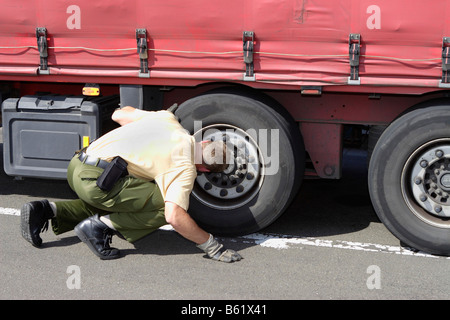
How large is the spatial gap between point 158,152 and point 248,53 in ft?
3.47

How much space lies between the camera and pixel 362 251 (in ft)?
17.0

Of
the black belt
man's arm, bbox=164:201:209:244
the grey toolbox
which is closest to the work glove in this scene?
man's arm, bbox=164:201:209:244

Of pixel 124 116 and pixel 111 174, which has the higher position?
pixel 124 116

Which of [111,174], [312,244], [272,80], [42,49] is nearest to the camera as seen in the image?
[111,174]

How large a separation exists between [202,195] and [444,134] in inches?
77.4

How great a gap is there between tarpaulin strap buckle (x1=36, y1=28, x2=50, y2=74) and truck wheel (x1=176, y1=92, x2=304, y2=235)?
122 centimetres

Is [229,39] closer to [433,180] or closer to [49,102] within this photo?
[49,102]

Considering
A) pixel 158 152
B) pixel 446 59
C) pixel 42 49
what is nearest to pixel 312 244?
pixel 158 152

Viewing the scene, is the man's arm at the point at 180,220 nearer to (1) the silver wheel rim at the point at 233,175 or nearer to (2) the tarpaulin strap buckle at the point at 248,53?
(1) the silver wheel rim at the point at 233,175

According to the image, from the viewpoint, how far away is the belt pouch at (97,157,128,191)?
487 cm

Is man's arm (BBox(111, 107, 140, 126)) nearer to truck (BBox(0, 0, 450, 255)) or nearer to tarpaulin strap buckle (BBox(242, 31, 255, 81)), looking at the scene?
truck (BBox(0, 0, 450, 255))

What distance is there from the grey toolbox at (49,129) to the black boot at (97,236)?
0.96 meters

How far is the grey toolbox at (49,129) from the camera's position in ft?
18.9

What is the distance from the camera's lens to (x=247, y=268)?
15.8 feet
